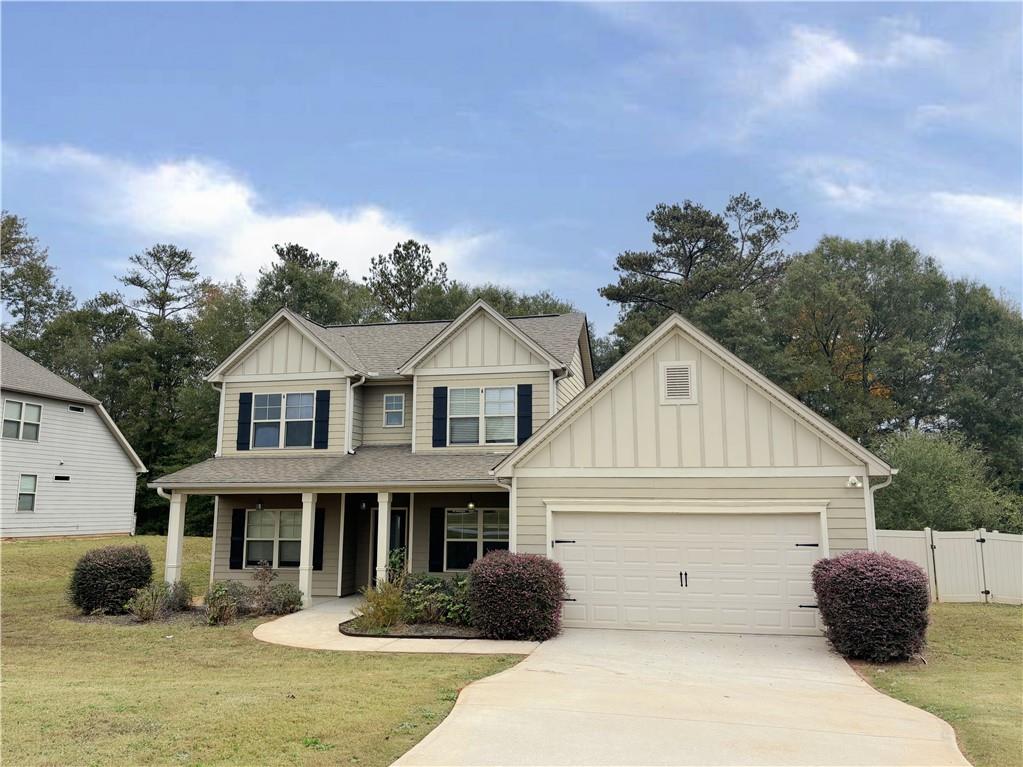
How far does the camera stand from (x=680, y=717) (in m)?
6.62

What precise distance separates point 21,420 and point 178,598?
47.0 feet

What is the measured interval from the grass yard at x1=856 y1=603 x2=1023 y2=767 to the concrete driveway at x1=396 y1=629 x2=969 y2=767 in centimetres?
27

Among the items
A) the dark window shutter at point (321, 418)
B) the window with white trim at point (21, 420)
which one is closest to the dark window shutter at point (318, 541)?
the dark window shutter at point (321, 418)

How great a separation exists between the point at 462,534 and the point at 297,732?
1042 cm

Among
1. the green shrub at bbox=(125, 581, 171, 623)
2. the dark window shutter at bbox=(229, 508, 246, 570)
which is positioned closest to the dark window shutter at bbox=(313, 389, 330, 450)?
the dark window shutter at bbox=(229, 508, 246, 570)

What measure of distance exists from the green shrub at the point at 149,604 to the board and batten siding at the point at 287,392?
413 centimetres

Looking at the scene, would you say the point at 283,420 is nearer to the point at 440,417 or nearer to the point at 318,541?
the point at 318,541

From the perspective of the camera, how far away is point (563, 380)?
1694cm

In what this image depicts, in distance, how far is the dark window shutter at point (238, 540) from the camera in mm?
17047

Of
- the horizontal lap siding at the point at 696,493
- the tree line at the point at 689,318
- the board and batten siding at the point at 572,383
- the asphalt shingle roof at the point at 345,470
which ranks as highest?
the tree line at the point at 689,318

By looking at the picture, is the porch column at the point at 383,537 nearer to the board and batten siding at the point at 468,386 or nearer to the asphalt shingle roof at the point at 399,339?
the board and batten siding at the point at 468,386

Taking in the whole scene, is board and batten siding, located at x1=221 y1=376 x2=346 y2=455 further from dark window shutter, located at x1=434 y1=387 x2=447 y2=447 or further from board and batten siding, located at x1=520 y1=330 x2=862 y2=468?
board and batten siding, located at x1=520 y1=330 x2=862 y2=468

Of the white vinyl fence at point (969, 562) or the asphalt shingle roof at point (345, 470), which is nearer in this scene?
the asphalt shingle roof at point (345, 470)

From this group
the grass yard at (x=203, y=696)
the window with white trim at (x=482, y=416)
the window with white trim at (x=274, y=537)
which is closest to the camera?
the grass yard at (x=203, y=696)
